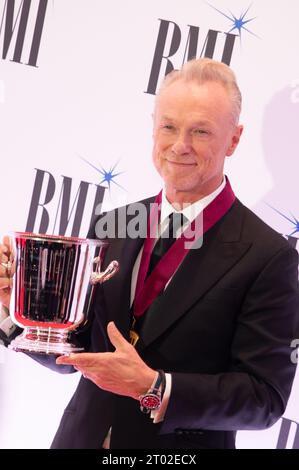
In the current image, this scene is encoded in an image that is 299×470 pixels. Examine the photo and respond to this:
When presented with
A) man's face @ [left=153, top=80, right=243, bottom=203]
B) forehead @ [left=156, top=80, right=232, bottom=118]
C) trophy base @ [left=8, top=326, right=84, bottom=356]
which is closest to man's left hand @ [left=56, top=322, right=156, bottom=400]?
trophy base @ [left=8, top=326, right=84, bottom=356]

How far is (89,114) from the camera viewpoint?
7.98 feet

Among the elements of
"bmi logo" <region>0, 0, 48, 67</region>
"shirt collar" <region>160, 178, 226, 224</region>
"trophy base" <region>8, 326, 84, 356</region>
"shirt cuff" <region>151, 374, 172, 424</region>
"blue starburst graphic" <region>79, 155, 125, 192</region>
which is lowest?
"shirt cuff" <region>151, 374, 172, 424</region>

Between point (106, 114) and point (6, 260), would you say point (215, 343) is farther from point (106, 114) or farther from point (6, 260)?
point (106, 114)

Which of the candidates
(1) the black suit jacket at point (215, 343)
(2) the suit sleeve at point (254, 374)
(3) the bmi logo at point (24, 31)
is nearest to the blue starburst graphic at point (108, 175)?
(3) the bmi logo at point (24, 31)

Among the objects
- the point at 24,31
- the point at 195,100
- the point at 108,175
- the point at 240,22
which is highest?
the point at 240,22

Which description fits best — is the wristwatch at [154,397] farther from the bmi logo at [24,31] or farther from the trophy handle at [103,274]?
the bmi logo at [24,31]

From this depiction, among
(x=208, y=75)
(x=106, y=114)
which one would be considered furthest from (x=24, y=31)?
(x=208, y=75)

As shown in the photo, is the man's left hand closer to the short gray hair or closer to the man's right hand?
the man's right hand

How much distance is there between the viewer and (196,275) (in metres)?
1.58

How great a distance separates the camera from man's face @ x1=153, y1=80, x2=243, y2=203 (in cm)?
163

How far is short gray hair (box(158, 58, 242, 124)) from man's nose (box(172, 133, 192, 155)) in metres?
0.13

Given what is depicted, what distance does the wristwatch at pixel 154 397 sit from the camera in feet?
4.63

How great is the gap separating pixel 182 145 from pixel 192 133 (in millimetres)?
43
